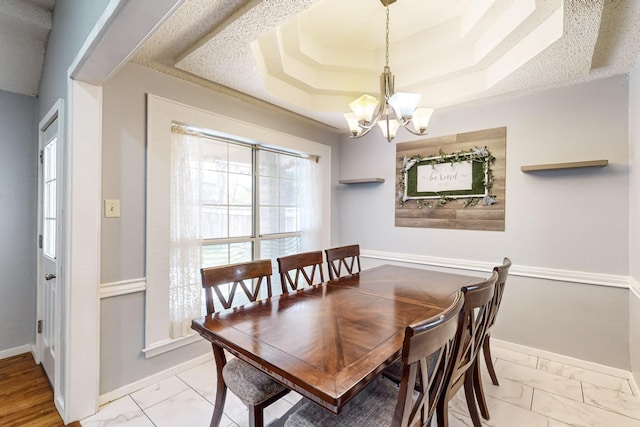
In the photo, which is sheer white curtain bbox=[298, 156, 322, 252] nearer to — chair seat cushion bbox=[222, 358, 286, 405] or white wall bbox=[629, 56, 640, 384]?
chair seat cushion bbox=[222, 358, 286, 405]

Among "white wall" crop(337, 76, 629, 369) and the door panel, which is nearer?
the door panel

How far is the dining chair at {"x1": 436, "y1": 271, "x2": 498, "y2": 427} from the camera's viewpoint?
1185 mm

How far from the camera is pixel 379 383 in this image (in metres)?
1.37

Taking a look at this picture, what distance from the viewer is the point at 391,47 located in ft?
9.13

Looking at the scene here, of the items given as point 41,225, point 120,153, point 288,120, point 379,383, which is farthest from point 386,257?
point 41,225

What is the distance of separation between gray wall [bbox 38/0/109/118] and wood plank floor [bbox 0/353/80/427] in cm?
202

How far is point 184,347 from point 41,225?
5.24 ft

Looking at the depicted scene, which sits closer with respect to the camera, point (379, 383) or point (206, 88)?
point (379, 383)

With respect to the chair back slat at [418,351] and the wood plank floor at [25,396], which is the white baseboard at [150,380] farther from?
the chair back slat at [418,351]

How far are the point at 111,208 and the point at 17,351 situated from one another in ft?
6.24

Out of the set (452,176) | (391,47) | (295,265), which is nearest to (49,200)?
(295,265)

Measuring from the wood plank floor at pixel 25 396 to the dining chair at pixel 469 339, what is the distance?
2.11 meters

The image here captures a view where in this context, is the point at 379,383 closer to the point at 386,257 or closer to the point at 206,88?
the point at 386,257

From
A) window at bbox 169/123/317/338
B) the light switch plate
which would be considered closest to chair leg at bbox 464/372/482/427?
window at bbox 169/123/317/338
